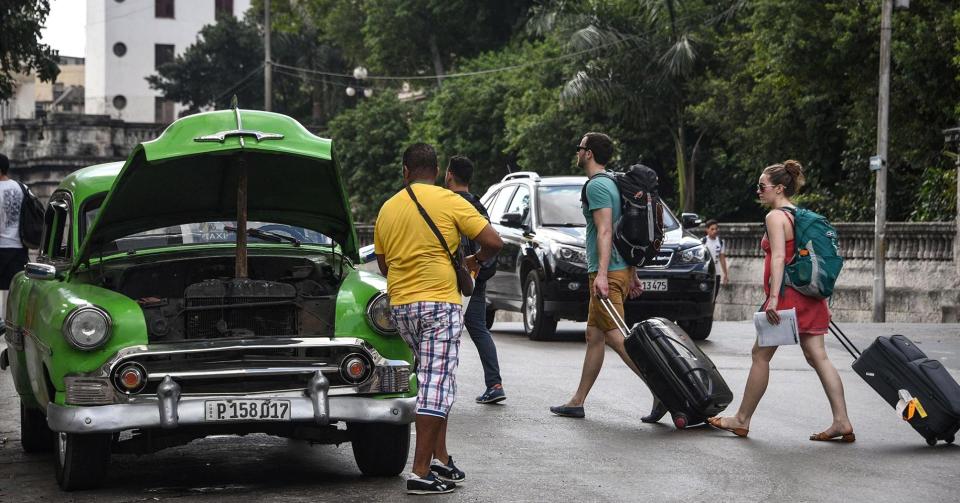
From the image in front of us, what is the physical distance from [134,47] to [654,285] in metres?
93.7

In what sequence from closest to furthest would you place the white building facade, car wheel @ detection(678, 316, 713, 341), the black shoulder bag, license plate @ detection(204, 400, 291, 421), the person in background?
license plate @ detection(204, 400, 291, 421) → the black shoulder bag → the person in background → car wheel @ detection(678, 316, 713, 341) → the white building facade

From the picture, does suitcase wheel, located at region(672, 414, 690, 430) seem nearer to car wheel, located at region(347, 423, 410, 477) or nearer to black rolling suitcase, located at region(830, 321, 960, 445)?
black rolling suitcase, located at region(830, 321, 960, 445)

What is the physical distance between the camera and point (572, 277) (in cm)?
1673

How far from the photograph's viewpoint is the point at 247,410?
7.43 m

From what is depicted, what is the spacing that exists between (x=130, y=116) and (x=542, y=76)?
58146 millimetres

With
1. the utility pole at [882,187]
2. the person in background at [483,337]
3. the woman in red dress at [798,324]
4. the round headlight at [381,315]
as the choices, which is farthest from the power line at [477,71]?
the round headlight at [381,315]

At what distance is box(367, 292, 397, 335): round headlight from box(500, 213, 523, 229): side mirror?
29.6ft

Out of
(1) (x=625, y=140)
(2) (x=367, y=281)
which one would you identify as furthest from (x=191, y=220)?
(1) (x=625, y=140)

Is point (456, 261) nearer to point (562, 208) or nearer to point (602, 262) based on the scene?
point (602, 262)

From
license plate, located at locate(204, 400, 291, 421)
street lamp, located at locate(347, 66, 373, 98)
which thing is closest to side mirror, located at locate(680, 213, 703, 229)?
license plate, located at locate(204, 400, 291, 421)

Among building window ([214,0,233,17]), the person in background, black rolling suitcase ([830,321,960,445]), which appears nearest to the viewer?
black rolling suitcase ([830,321,960,445])

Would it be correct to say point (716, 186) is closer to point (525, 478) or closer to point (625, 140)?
point (625, 140)

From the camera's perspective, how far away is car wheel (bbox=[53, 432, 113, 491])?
7566mm

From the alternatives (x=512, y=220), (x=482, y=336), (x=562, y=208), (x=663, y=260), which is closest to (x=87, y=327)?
(x=482, y=336)
